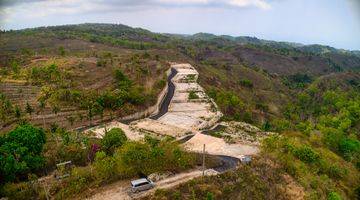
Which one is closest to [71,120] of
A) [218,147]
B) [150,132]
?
[150,132]

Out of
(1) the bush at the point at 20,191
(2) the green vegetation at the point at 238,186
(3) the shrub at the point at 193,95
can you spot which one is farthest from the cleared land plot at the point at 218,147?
(3) the shrub at the point at 193,95

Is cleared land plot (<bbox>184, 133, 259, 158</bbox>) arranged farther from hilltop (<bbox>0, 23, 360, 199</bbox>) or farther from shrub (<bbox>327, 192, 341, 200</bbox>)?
shrub (<bbox>327, 192, 341, 200</bbox>)

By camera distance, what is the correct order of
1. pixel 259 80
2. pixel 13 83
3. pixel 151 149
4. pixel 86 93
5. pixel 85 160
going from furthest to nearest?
pixel 259 80 → pixel 13 83 → pixel 86 93 → pixel 85 160 → pixel 151 149

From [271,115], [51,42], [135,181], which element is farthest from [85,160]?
[51,42]

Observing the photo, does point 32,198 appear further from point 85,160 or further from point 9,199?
point 85,160

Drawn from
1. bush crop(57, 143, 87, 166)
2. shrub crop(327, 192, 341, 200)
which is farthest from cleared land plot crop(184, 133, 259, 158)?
bush crop(57, 143, 87, 166)

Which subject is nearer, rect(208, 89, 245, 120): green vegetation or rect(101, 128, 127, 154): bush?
rect(101, 128, 127, 154): bush

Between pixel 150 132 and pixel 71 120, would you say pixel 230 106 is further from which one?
pixel 71 120
